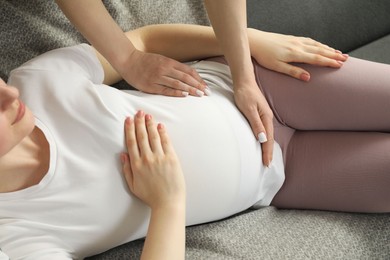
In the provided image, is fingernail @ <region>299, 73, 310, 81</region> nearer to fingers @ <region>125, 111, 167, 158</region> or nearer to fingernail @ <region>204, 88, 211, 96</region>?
fingernail @ <region>204, 88, 211, 96</region>

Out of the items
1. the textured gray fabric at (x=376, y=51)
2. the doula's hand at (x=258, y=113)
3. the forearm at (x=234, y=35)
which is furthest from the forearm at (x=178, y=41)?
the textured gray fabric at (x=376, y=51)

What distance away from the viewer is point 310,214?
3.75ft

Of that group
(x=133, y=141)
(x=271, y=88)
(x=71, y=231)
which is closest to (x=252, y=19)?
(x=271, y=88)

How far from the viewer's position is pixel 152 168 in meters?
0.96

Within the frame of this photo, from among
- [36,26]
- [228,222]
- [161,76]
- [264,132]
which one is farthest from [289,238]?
[36,26]

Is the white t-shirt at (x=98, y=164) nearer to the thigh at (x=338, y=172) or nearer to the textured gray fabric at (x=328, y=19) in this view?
the thigh at (x=338, y=172)

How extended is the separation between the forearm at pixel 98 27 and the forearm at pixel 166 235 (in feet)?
1.33

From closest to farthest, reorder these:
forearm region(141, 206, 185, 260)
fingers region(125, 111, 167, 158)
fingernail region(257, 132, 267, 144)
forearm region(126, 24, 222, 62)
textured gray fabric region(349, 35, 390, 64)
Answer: forearm region(141, 206, 185, 260) → fingers region(125, 111, 167, 158) → fingernail region(257, 132, 267, 144) → forearm region(126, 24, 222, 62) → textured gray fabric region(349, 35, 390, 64)

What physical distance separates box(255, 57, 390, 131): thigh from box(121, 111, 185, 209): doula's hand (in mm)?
327

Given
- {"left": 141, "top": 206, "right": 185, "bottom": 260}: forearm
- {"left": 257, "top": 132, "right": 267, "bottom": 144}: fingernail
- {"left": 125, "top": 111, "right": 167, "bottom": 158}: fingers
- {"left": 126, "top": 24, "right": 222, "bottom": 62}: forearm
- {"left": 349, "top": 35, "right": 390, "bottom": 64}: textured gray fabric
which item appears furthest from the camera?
{"left": 349, "top": 35, "right": 390, "bottom": 64}: textured gray fabric

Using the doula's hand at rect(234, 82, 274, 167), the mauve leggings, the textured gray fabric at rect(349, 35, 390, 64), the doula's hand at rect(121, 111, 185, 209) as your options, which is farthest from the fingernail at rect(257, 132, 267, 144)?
the textured gray fabric at rect(349, 35, 390, 64)

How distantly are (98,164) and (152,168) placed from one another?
0.11m

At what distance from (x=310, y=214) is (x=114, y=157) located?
1.65 feet

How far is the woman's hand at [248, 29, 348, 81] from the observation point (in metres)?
1.12
